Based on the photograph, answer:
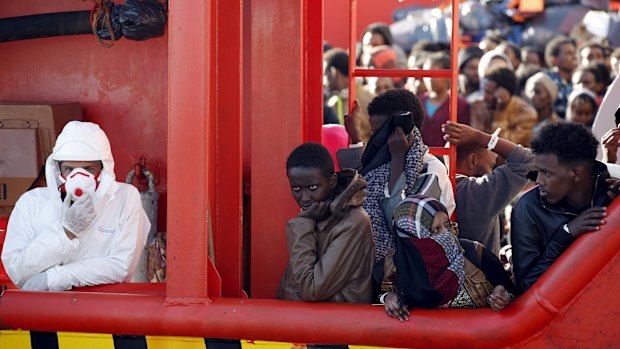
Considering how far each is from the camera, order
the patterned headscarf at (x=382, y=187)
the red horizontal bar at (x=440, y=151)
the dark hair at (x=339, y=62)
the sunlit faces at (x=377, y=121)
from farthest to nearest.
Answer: the dark hair at (x=339, y=62), the red horizontal bar at (x=440, y=151), the sunlit faces at (x=377, y=121), the patterned headscarf at (x=382, y=187)

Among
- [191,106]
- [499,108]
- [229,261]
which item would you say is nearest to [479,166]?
[229,261]

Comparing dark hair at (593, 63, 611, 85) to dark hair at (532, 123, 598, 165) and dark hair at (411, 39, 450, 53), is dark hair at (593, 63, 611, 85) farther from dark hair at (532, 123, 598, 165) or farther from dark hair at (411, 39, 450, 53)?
dark hair at (532, 123, 598, 165)

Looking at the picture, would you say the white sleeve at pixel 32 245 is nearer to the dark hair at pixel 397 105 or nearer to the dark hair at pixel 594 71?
the dark hair at pixel 397 105

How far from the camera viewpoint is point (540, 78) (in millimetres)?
10852

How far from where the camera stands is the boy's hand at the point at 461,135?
14.6ft

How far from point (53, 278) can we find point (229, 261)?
2.16ft

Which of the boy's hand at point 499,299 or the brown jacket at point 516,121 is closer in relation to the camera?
the boy's hand at point 499,299

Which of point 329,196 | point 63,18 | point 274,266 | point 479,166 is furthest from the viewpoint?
point 479,166

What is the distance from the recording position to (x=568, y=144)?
11.4 feet

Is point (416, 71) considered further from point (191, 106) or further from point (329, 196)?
point (191, 106)

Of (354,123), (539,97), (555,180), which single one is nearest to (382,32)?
(539,97)

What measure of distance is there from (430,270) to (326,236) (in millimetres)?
431

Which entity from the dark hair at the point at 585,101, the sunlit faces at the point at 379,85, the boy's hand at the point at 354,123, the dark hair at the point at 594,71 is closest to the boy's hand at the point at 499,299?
the boy's hand at the point at 354,123

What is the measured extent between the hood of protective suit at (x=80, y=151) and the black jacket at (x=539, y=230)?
5.30 ft
